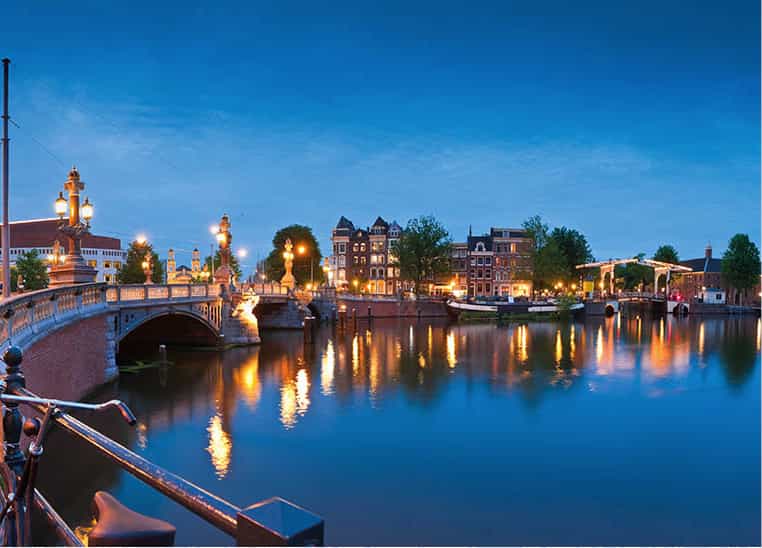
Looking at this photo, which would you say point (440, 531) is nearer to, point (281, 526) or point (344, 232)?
point (281, 526)

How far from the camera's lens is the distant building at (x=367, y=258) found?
3853 inches

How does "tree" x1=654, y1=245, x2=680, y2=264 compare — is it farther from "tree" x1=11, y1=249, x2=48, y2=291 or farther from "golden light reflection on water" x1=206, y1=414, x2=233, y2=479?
"golden light reflection on water" x1=206, y1=414, x2=233, y2=479

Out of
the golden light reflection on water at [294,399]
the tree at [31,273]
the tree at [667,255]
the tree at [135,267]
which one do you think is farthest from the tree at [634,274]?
the golden light reflection on water at [294,399]

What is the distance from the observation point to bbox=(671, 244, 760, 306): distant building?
10106 centimetres

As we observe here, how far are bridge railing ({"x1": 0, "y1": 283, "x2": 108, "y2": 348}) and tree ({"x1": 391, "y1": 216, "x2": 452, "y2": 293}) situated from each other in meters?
61.2

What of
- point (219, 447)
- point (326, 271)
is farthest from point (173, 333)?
point (326, 271)

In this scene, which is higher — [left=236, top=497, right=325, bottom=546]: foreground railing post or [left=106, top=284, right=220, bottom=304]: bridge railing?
[left=106, top=284, right=220, bottom=304]: bridge railing

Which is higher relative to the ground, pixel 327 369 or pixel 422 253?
pixel 422 253

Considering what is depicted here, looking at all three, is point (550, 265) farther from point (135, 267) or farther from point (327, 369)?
point (327, 369)

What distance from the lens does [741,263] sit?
3812 inches

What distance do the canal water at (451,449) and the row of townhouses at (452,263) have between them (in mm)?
61384

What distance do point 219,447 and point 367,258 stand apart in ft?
272

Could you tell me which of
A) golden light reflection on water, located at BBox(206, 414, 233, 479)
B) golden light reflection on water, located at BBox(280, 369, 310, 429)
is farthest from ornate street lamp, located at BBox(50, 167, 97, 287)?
golden light reflection on water, located at BBox(280, 369, 310, 429)

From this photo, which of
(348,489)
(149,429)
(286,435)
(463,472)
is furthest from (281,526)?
(149,429)
